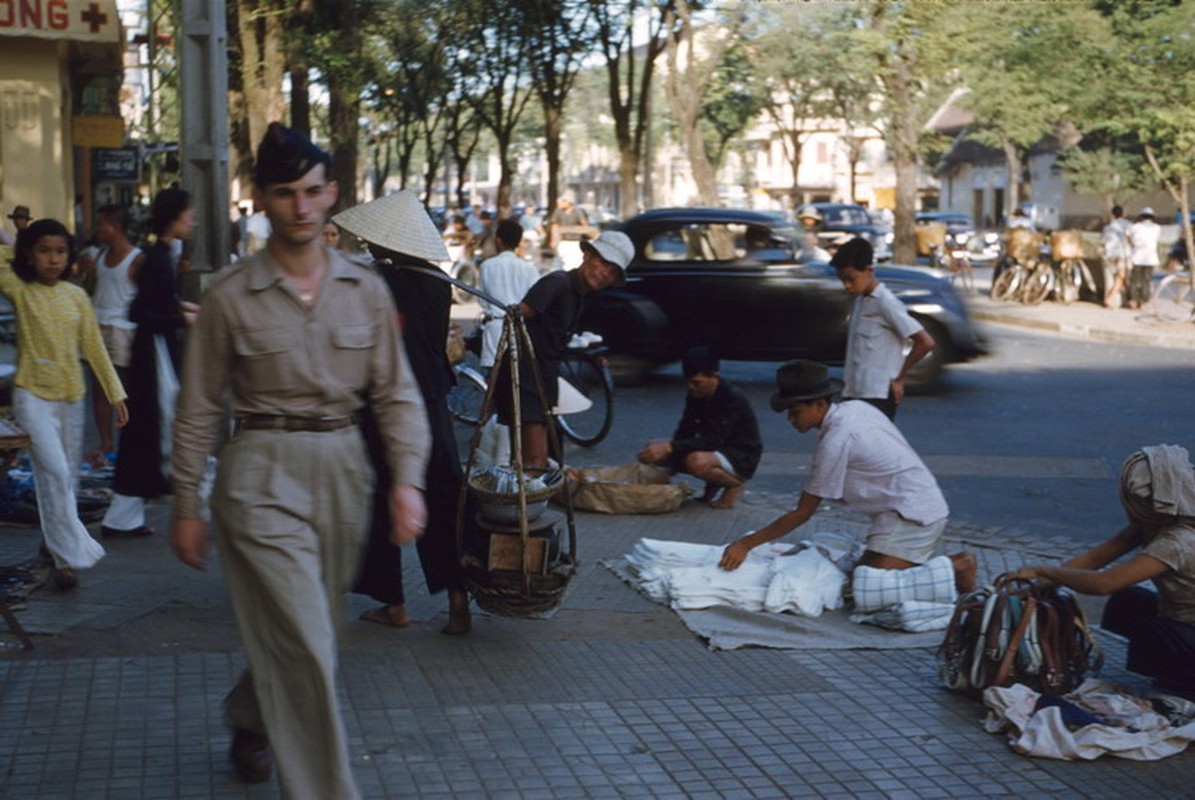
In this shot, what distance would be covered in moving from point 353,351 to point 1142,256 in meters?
24.4

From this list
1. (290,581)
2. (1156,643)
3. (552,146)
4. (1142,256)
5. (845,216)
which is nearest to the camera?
(290,581)

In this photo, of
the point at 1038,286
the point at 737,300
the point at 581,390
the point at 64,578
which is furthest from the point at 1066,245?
the point at 64,578

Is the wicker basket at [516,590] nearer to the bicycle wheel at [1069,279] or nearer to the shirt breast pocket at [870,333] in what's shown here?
the shirt breast pocket at [870,333]

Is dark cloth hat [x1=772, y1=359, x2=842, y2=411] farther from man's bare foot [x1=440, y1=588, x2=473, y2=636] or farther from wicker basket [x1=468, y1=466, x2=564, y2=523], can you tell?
man's bare foot [x1=440, y1=588, x2=473, y2=636]

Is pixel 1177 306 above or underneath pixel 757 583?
above

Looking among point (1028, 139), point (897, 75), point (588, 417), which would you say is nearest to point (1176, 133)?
point (897, 75)

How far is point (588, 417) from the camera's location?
12.2 meters

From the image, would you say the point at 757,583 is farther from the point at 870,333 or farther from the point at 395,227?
the point at 395,227

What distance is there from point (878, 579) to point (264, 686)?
137 inches

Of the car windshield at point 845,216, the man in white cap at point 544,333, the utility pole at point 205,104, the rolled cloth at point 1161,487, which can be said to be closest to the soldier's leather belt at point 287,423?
the rolled cloth at point 1161,487

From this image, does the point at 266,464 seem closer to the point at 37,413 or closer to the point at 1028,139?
the point at 37,413

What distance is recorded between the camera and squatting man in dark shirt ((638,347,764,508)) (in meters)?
9.29

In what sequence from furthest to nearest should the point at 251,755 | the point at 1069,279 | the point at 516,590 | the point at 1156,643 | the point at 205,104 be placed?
the point at 1069,279
the point at 205,104
the point at 516,590
the point at 1156,643
the point at 251,755

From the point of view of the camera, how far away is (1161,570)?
5.36m
